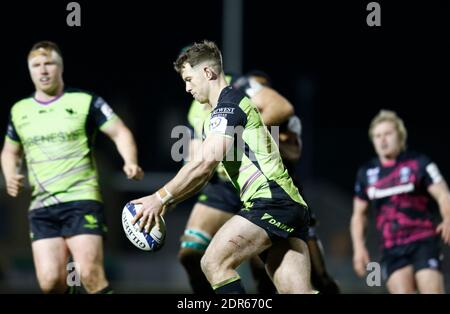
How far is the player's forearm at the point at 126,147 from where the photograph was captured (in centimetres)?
690

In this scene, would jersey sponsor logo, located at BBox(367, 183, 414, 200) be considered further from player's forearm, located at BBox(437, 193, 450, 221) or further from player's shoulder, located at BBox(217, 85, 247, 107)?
player's shoulder, located at BBox(217, 85, 247, 107)

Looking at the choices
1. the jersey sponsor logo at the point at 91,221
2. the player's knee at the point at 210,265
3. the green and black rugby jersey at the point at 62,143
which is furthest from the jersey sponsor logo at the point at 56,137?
the player's knee at the point at 210,265

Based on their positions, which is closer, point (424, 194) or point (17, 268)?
point (424, 194)

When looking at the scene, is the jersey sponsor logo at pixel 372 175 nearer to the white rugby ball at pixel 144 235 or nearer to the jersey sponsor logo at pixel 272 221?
the jersey sponsor logo at pixel 272 221

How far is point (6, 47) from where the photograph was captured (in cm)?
2262

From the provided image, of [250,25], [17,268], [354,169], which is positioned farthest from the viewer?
[250,25]

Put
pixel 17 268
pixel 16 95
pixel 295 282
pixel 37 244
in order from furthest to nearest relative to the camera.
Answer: pixel 16 95
pixel 17 268
pixel 37 244
pixel 295 282

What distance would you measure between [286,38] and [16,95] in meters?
7.44

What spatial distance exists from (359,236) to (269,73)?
13852mm

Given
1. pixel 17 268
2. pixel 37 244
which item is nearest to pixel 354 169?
pixel 17 268

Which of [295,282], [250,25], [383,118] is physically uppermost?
[250,25]

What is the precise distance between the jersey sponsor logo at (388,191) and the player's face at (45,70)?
10.2 feet

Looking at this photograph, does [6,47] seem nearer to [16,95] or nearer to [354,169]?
[16,95]

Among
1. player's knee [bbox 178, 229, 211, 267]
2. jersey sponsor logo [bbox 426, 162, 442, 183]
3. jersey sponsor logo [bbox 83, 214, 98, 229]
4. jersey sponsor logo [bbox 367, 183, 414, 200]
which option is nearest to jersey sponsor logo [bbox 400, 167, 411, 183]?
jersey sponsor logo [bbox 367, 183, 414, 200]
